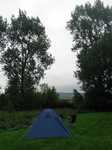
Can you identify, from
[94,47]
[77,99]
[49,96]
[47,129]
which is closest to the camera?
[47,129]

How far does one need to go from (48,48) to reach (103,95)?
12624mm

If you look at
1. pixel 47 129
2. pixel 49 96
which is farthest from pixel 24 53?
pixel 47 129

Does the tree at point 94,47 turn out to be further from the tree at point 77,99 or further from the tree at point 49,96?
the tree at point 49,96

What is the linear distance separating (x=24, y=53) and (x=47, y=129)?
34808 millimetres

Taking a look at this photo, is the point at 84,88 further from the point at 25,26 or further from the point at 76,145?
the point at 76,145

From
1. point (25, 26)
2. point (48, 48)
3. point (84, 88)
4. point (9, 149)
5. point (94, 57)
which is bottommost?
point (9, 149)

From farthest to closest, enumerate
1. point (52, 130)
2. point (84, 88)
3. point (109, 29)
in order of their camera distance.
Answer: point (109, 29) < point (84, 88) < point (52, 130)

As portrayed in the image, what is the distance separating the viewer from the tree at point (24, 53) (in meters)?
45.5

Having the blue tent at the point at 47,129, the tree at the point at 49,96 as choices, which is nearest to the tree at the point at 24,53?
the tree at the point at 49,96

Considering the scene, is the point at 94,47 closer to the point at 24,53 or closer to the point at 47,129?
the point at 24,53

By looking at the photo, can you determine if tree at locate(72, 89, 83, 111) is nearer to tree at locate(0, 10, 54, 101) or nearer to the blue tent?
tree at locate(0, 10, 54, 101)

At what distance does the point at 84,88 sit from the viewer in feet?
132

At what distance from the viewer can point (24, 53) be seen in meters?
46.5

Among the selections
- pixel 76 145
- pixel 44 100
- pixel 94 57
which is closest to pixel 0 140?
pixel 76 145
